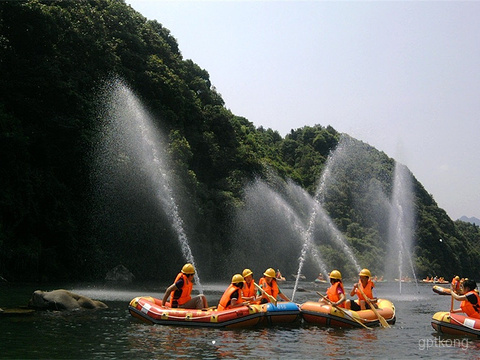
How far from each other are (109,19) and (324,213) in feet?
189

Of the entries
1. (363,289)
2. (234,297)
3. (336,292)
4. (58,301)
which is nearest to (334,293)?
(336,292)

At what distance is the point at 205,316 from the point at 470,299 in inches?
362

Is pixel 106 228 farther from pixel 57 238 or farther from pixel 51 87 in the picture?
pixel 51 87

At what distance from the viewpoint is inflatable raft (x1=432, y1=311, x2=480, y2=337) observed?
18.7 m

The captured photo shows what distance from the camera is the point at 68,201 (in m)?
44.2

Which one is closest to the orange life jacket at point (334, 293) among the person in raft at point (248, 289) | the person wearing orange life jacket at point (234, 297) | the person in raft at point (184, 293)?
the person in raft at point (248, 289)

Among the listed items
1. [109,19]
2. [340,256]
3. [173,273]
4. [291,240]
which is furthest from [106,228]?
[340,256]

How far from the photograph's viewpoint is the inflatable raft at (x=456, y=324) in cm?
1867

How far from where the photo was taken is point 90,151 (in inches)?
1778

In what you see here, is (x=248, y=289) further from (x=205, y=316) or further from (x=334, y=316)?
(x=334, y=316)

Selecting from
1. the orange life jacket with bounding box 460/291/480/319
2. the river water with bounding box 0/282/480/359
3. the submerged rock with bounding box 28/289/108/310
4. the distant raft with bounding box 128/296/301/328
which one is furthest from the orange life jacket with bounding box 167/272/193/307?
the orange life jacket with bounding box 460/291/480/319

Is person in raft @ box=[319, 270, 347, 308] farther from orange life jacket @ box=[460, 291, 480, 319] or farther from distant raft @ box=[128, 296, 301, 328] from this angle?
orange life jacket @ box=[460, 291, 480, 319]

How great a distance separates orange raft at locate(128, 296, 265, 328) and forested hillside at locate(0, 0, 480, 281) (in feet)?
65.0

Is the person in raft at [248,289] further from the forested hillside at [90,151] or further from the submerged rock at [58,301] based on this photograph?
the forested hillside at [90,151]
